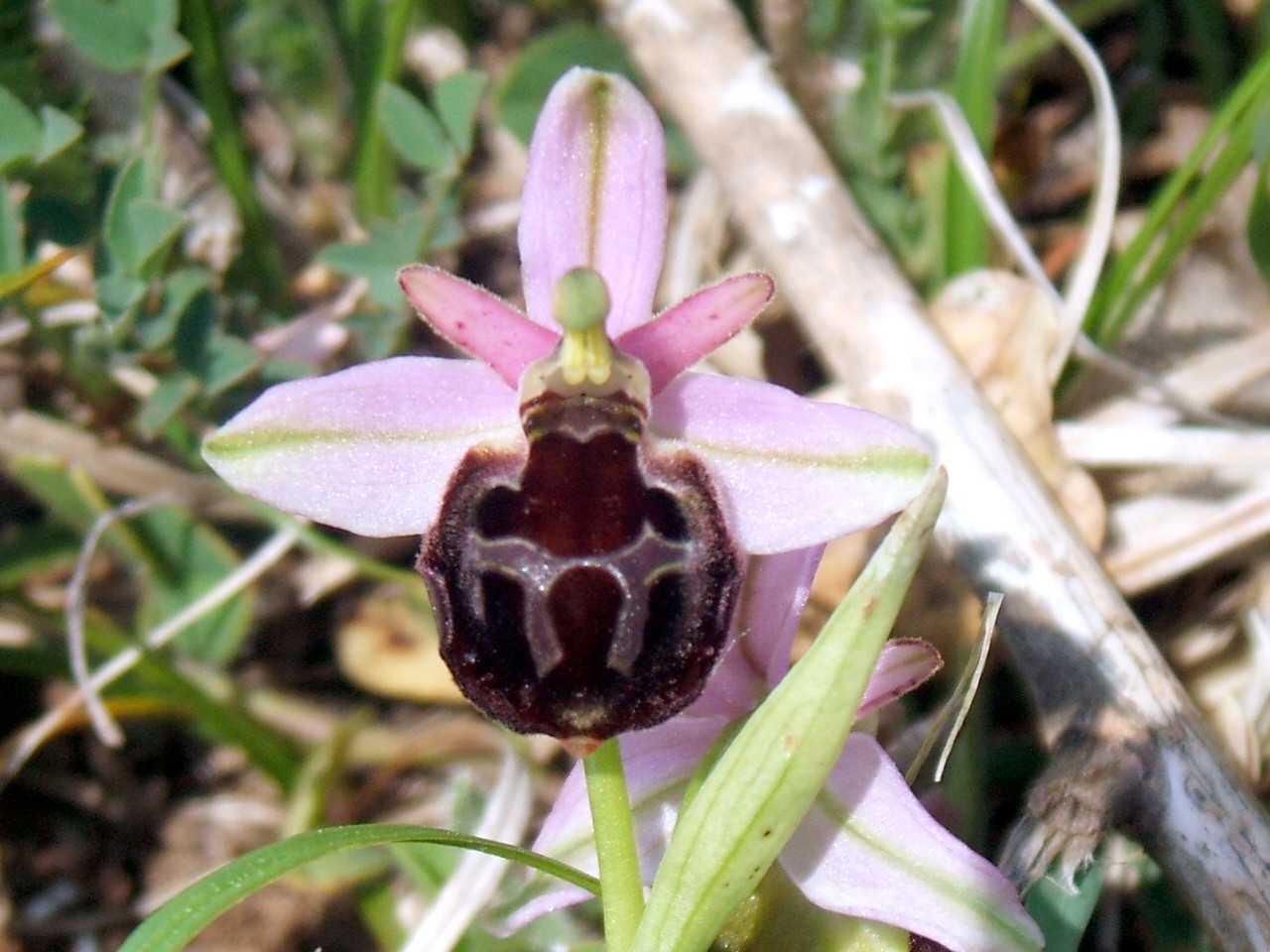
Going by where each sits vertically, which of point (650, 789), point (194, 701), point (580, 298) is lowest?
point (194, 701)

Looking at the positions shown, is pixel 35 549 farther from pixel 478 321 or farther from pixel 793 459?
pixel 793 459

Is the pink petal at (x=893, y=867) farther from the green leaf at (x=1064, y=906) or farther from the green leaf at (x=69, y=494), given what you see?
the green leaf at (x=69, y=494)

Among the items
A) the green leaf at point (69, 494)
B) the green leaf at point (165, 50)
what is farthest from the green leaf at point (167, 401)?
the green leaf at point (165, 50)

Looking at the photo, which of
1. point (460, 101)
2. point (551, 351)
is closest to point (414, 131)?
point (460, 101)

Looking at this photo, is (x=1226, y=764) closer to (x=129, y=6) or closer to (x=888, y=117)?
(x=888, y=117)

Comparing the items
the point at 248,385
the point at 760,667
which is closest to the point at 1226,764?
the point at 760,667

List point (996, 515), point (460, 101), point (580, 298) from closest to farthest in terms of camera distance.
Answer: point (580, 298)
point (996, 515)
point (460, 101)

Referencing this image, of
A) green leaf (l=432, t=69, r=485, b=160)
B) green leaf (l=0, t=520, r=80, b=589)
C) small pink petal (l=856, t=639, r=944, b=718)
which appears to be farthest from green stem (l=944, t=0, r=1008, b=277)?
green leaf (l=0, t=520, r=80, b=589)
